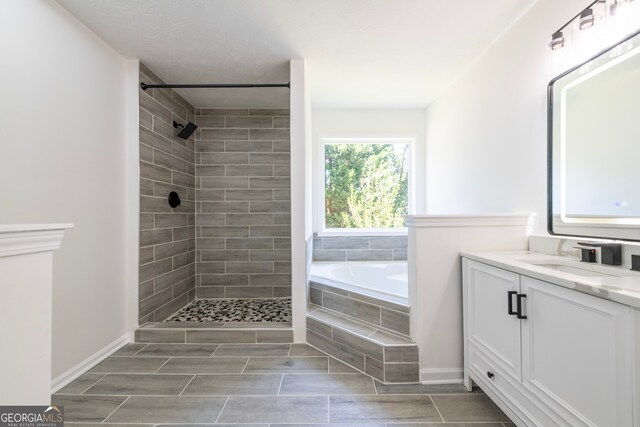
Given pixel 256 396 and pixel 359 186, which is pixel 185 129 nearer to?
pixel 359 186

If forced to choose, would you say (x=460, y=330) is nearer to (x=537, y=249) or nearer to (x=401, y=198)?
(x=537, y=249)

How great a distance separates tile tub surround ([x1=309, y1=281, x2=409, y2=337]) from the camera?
2.01 meters

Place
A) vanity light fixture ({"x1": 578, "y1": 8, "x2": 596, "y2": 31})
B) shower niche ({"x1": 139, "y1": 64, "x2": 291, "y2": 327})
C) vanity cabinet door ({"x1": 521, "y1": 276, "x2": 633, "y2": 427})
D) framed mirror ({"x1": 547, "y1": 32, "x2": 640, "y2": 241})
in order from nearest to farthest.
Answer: vanity cabinet door ({"x1": 521, "y1": 276, "x2": 633, "y2": 427}), framed mirror ({"x1": 547, "y1": 32, "x2": 640, "y2": 241}), vanity light fixture ({"x1": 578, "y1": 8, "x2": 596, "y2": 31}), shower niche ({"x1": 139, "y1": 64, "x2": 291, "y2": 327})

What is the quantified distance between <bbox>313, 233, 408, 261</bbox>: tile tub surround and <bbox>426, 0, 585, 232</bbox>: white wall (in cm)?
77

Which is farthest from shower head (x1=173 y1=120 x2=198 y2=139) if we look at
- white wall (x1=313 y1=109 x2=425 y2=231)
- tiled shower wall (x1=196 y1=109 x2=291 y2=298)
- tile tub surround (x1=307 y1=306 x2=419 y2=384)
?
tile tub surround (x1=307 y1=306 x2=419 y2=384)

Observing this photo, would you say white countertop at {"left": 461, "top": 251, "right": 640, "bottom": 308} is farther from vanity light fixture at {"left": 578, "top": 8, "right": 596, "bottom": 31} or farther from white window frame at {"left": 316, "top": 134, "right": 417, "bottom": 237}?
white window frame at {"left": 316, "top": 134, "right": 417, "bottom": 237}

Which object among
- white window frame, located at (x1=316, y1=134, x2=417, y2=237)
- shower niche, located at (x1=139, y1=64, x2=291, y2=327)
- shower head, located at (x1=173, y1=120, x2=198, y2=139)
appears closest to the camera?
shower head, located at (x1=173, y1=120, x2=198, y2=139)

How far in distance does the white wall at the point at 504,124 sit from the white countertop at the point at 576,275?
343mm

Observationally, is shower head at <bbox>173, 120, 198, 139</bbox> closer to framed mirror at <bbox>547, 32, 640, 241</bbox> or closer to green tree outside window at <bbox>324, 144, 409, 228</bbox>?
green tree outside window at <bbox>324, 144, 409, 228</bbox>

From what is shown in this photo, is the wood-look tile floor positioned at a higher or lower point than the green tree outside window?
lower

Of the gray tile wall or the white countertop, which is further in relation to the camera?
the gray tile wall

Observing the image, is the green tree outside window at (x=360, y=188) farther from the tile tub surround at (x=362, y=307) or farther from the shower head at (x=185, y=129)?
the shower head at (x=185, y=129)

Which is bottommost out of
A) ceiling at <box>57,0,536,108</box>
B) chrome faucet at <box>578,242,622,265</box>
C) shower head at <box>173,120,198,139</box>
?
chrome faucet at <box>578,242,622,265</box>

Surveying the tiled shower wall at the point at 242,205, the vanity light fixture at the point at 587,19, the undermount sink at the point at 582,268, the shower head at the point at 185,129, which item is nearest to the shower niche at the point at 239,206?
the tiled shower wall at the point at 242,205
